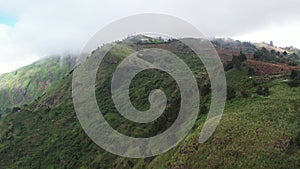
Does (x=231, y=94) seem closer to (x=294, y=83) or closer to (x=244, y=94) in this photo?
(x=244, y=94)

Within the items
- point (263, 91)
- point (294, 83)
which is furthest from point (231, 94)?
point (294, 83)

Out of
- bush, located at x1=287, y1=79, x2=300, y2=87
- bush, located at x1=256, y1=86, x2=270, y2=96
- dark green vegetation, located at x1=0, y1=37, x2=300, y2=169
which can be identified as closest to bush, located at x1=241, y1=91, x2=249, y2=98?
dark green vegetation, located at x1=0, y1=37, x2=300, y2=169

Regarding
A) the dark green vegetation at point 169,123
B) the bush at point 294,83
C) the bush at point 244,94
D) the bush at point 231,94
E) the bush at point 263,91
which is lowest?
the dark green vegetation at point 169,123

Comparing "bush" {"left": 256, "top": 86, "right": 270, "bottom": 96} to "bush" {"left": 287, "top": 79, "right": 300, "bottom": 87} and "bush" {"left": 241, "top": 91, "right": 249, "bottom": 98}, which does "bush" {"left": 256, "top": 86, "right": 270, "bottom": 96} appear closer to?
"bush" {"left": 241, "top": 91, "right": 249, "bottom": 98}

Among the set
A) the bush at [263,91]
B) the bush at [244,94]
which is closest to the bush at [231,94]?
the bush at [244,94]

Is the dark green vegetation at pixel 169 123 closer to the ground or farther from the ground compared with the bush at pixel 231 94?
closer to the ground

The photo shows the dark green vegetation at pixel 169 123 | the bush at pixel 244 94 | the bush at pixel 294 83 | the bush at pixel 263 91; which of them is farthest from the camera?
the bush at pixel 244 94

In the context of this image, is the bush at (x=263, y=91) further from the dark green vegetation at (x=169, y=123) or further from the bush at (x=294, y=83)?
the bush at (x=294, y=83)

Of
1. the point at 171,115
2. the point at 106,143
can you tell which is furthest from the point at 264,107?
the point at 106,143
